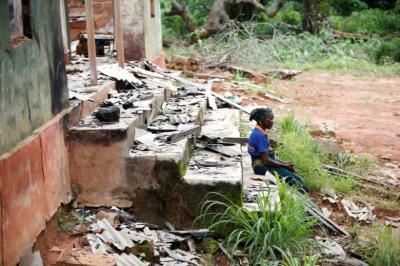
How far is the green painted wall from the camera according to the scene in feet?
13.7

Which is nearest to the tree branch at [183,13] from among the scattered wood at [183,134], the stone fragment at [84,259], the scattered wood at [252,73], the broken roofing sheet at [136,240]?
the scattered wood at [252,73]

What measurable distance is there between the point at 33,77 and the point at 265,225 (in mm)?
2487

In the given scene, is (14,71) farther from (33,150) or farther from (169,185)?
(169,185)

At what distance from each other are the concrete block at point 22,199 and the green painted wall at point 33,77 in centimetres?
13

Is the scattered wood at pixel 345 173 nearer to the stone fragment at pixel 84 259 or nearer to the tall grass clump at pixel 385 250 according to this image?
the tall grass clump at pixel 385 250

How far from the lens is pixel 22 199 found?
4262 millimetres

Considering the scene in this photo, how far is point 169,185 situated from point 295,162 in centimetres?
262

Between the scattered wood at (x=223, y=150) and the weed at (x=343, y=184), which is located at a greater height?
the scattered wood at (x=223, y=150)

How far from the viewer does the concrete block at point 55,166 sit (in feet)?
16.0

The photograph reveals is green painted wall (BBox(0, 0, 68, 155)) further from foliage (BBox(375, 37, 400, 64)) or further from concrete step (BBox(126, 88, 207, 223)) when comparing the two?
foliage (BBox(375, 37, 400, 64))

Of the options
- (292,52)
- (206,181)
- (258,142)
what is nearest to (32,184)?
(206,181)

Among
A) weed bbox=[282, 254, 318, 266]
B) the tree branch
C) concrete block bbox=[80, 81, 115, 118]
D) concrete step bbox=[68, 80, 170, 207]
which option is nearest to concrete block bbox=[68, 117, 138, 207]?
concrete step bbox=[68, 80, 170, 207]

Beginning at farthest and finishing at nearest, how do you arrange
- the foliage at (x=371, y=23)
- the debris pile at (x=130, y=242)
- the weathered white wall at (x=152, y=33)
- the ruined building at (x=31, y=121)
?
the foliage at (x=371, y=23) < the weathered white wall at (x=152, y=33) < the debris pile at (x=130, y=242) < the ruined building at (x=31, y=121)

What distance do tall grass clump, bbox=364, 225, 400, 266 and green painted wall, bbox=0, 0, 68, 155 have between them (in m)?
3.37
